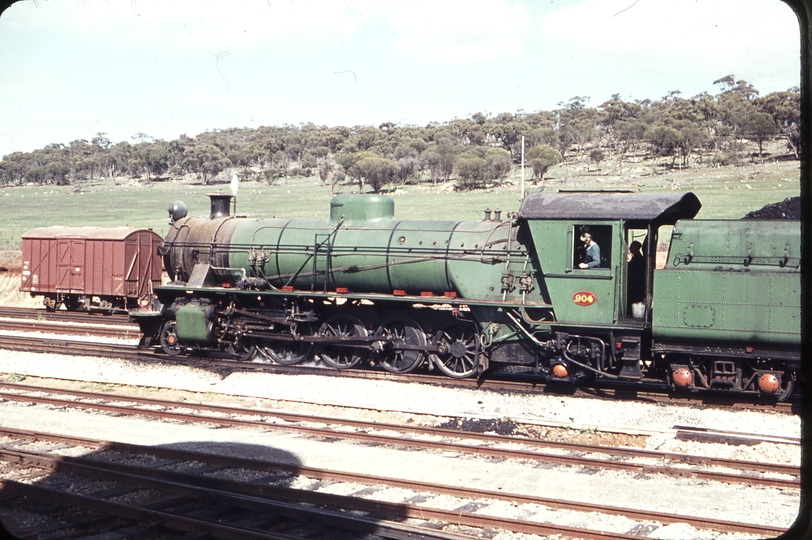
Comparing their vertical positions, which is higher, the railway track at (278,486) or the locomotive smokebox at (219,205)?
the locomotive smokebox at (219,205)

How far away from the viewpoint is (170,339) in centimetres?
1756

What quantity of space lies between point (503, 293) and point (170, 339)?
8.46m

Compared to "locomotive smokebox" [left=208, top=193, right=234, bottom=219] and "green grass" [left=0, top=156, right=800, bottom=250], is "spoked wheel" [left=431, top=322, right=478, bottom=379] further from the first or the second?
"green grass" [left=0, top=156, right=800, bottom=250]

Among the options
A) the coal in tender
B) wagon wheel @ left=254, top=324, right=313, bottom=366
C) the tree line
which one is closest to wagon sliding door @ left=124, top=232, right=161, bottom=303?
wagon wheel @ left=254, top=324, right=313, bottom=366

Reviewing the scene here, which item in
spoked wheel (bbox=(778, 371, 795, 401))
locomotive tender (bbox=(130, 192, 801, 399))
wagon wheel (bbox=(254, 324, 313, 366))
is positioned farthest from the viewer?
wagon wheel (bbox=(254, 324, 313, 366))

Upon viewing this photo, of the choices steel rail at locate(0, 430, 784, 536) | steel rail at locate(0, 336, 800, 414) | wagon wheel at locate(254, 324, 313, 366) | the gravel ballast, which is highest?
wagon wheel at locate(254, 324, 313, 366)

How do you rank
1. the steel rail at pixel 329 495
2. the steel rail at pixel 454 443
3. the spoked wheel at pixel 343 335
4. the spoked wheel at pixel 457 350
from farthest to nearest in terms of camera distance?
1. the spoked wheel at pixel 343 335
2. the spoked wheel at pixel 457 350
3. the steel rail at pixel 454 443
4. the steel rail at pixel 329 495

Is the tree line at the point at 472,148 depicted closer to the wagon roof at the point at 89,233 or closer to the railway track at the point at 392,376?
the wagon roof at the point at 89,233

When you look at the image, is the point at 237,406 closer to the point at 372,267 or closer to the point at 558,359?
the point at 372,267

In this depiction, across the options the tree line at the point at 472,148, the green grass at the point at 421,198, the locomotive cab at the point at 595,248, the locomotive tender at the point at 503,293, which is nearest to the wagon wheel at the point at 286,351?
the locomotive tender at the point at 503,293

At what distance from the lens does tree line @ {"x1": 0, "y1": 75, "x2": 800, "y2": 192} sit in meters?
59.7

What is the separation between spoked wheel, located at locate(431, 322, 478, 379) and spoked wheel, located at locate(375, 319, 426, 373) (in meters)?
0.37

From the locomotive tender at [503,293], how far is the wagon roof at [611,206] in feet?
0.10

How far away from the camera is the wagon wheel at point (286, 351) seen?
1650 centimetres
